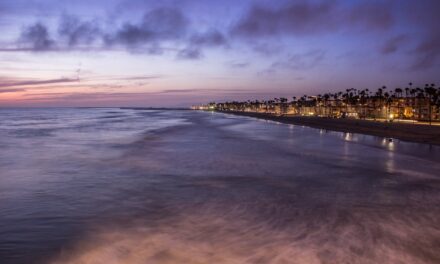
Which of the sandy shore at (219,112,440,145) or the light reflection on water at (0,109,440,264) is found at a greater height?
the light reflection on water at (0,109,440,264)

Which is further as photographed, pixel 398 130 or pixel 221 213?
pixel 398 130

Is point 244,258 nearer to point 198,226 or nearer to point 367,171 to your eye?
point 198,226

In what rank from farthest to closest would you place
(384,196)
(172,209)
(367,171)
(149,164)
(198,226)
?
(149,164)
(367,171)
(384,196)
(172,209)
(198,226)

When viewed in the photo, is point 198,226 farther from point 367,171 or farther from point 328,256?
point 367,171

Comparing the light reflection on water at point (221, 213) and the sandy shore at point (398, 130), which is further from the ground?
the light reflection on water at point (221, 213)

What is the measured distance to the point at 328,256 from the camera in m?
8.16

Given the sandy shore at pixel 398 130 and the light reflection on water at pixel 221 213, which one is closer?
the light reflection on water at pixel 221 213

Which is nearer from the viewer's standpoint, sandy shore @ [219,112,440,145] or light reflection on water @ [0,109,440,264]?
light reflection on water @ [0,109,440,264]

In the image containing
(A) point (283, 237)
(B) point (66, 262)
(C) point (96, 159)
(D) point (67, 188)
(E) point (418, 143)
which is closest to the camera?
(B) point (66, 262)

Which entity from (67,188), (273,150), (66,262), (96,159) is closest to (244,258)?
(66,262)

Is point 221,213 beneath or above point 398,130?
above

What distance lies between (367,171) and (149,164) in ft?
38.9

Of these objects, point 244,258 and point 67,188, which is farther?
point 67,188

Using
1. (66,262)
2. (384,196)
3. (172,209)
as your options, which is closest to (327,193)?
(384,196)
